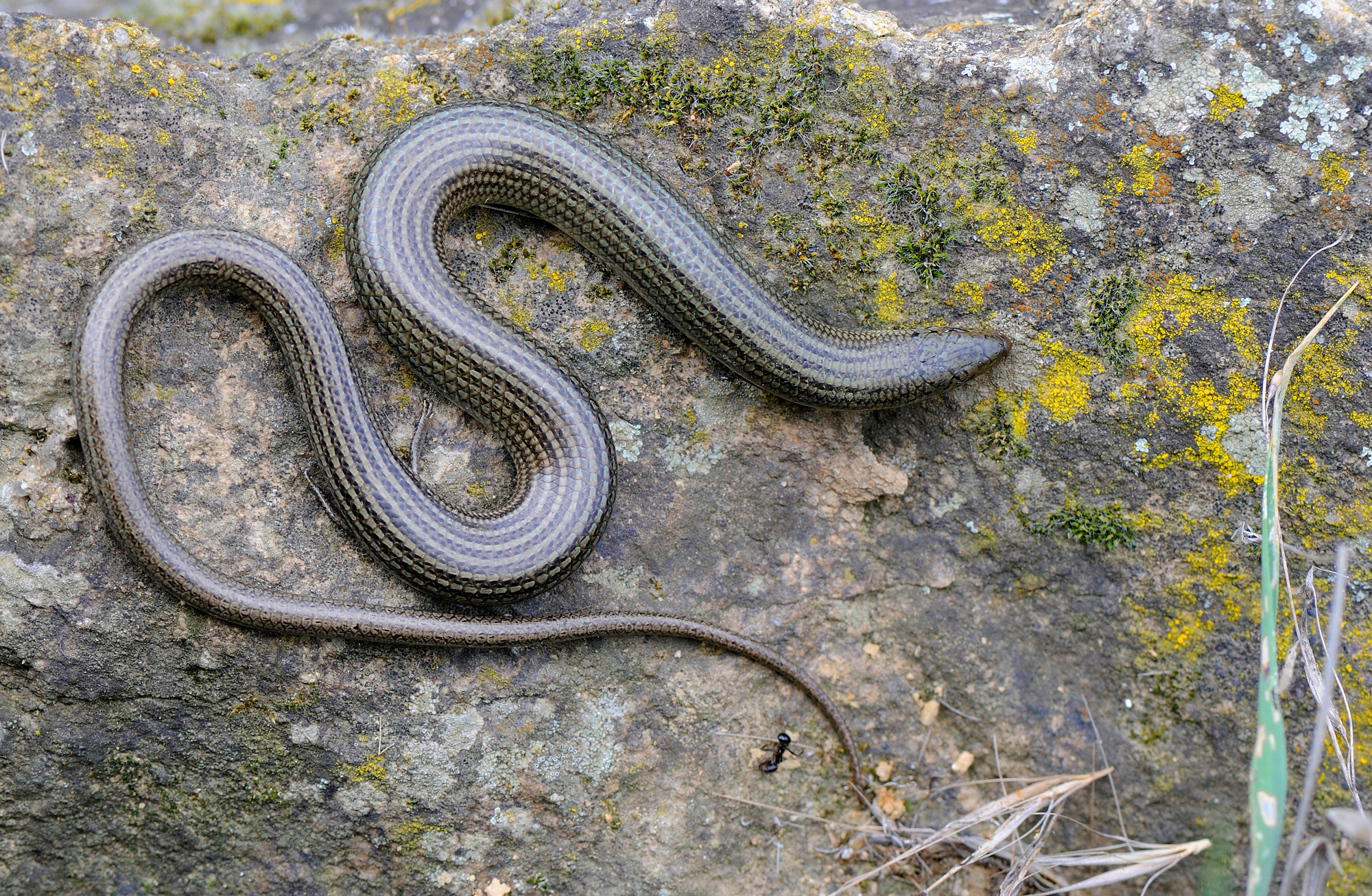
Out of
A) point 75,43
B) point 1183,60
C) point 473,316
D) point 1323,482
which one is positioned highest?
point 75,43

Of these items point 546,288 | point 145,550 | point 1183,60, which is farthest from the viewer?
point 546,288

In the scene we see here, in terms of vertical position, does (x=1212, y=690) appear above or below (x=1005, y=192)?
below

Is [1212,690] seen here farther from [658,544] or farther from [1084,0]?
[1084,0]

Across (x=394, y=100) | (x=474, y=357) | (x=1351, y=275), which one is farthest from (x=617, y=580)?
(x=1351, y=275)

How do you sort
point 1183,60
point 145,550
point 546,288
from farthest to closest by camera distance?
1. point 546,288
2. point 1183,60
3. point 145,550

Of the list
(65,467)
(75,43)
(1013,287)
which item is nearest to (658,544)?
(1013,287)

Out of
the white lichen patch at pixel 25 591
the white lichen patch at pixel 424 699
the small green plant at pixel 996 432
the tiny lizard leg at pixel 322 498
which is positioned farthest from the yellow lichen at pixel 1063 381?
Answer: the white lichen patch at pixel 25 591

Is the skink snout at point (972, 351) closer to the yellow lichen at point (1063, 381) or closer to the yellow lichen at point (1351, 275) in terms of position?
the yellow lichen at point (1063, 381)

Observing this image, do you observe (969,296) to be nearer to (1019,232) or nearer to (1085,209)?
(1019,232)
